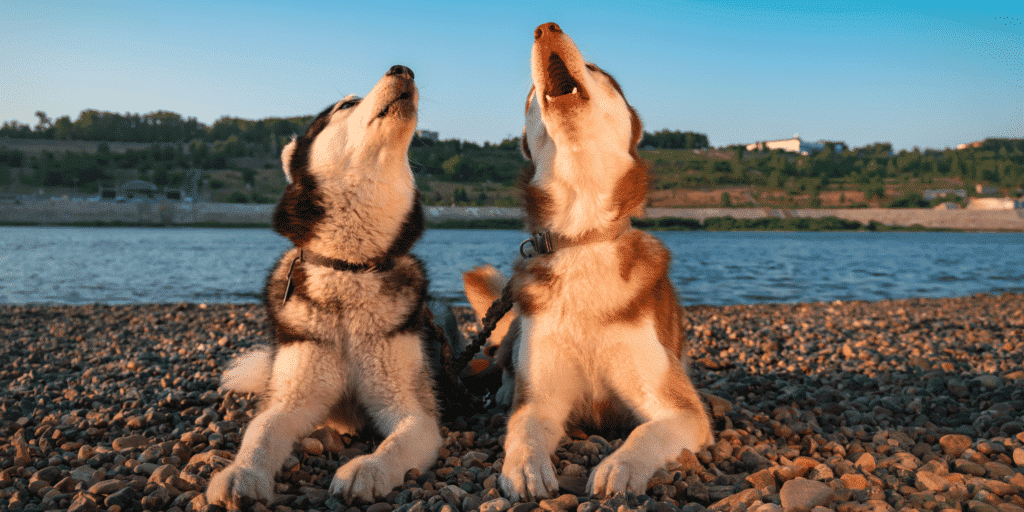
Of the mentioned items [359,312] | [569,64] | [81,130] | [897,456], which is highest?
[81,130]

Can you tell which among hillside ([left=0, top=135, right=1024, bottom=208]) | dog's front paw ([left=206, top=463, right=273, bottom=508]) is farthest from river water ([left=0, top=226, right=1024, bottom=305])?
hillside ([left=0, top=135, right=1024, bottom=208])

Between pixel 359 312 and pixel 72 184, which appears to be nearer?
pixel 359 312

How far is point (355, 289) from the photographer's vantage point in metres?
3.19

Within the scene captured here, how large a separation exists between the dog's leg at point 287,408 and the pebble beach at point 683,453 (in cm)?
10

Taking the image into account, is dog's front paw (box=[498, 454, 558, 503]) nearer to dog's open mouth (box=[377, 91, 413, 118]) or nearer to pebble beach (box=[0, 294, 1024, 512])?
pebble beach (box=[0, 294, 1024, 512])

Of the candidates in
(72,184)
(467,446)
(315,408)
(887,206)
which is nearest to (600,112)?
(467,446)

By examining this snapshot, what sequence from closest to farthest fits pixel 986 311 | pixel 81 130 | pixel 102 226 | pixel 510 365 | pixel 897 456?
1. pixel 897 456
2. pixel 510 365
3. pixel 986 311
4. pixel 102 226
5. pixel 81 130

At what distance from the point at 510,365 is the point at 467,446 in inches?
28.7

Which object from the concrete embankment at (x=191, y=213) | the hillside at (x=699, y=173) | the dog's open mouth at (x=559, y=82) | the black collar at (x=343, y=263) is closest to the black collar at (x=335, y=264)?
the black collar at (x=343, y=263)

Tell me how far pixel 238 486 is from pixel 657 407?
6.74ft

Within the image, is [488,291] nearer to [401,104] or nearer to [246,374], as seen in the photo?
[246,374]

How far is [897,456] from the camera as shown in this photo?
290cm

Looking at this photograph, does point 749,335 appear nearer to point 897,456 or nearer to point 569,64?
point 897,456

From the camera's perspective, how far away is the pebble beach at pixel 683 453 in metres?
2.42
